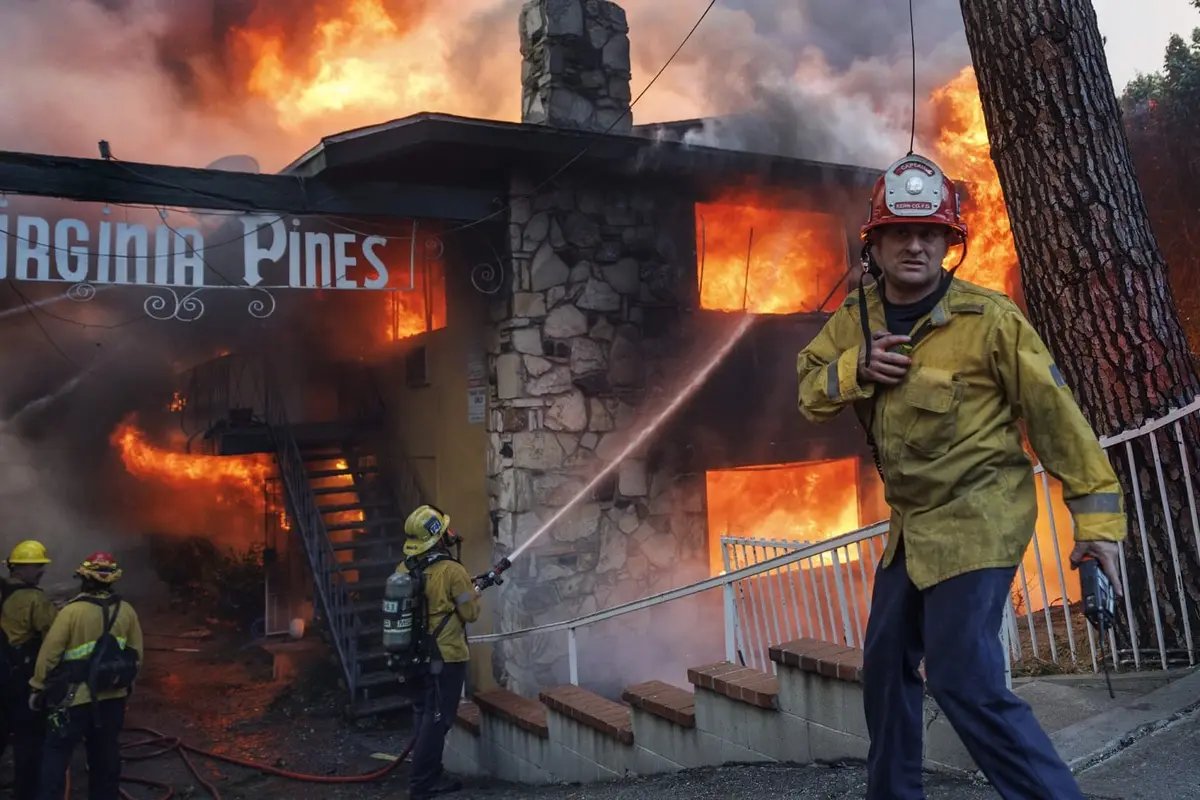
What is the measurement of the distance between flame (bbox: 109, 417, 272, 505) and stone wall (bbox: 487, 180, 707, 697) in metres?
8.66

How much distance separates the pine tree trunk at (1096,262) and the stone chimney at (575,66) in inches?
183

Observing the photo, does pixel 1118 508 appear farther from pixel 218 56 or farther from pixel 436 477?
pixel 218 56

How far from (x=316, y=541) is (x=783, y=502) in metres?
5.59

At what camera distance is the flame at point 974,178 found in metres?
9.67

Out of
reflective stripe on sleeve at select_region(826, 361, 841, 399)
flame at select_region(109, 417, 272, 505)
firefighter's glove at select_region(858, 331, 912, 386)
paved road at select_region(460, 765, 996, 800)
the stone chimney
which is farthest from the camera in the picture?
flame at select_region(109, 417, 272, 505)

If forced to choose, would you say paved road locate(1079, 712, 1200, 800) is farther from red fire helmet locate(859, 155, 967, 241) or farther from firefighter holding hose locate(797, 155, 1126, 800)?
red fire helmet locate(859, 155, 967, 241)

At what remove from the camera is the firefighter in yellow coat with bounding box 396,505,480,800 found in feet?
21.3

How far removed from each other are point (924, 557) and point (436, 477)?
796cm

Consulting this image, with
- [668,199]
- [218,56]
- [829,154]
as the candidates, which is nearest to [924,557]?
[668,199]

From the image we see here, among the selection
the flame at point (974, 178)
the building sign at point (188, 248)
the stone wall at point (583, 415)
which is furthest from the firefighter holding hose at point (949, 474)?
the flame at point (974, 178)

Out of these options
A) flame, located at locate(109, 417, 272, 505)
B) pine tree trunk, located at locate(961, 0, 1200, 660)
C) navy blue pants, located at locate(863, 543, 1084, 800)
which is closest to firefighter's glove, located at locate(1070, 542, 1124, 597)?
navy blue pants, located at locate(863, 543, 1084, 800)

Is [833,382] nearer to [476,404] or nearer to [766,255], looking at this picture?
[476,404]

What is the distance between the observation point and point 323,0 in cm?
1538

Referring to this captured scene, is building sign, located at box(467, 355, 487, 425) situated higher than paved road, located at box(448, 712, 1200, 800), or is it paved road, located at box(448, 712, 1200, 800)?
building sign, located at box(467, 355, 487, 425)
